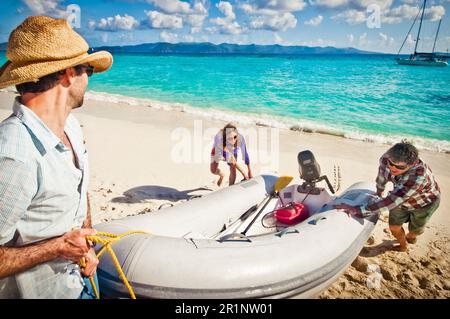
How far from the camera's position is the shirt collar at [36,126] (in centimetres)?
118

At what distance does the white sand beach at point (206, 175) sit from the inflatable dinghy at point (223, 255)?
21.3 inches

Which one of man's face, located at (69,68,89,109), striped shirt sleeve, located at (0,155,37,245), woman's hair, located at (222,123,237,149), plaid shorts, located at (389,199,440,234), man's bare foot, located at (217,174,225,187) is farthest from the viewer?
man's bare foot, located at (217,174,225,187)

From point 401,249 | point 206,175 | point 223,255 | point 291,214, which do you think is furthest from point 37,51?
point 206,175

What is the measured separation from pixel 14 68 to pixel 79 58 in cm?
26

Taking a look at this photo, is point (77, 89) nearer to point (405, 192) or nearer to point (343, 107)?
point (405, 192)

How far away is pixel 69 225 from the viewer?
4.49 ft

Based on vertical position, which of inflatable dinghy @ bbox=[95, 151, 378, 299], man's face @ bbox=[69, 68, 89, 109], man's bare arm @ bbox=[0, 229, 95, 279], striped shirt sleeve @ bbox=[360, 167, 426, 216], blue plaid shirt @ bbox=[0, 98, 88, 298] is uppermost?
man's face @ bbox=[69, 68, 89, 109]

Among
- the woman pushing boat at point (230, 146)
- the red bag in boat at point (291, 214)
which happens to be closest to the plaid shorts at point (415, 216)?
the red bag in boat at point (291, 214)

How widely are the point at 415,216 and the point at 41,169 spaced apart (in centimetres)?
364

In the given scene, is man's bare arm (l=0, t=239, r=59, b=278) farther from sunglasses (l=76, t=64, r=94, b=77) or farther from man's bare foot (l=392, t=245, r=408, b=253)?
man's bare foot (l=392, t=245, r=408, b=253)

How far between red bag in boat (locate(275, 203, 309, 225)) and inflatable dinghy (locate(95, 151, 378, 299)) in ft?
0.46

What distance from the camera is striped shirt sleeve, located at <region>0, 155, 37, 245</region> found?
1.08 meters

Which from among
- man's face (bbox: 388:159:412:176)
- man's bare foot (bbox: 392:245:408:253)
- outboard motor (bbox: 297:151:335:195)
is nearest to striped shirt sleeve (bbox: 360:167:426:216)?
man's face (bbox: 388:159:412:176)

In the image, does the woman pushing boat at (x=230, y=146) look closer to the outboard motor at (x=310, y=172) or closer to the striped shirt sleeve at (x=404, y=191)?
the outboard motor at (x=310, y=172)
